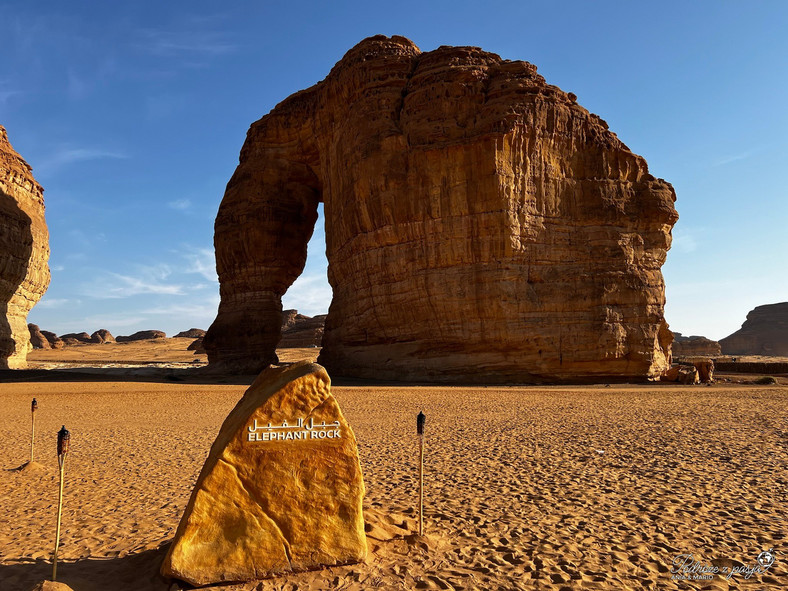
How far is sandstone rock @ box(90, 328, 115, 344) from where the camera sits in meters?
114

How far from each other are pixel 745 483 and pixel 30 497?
12.0 meters

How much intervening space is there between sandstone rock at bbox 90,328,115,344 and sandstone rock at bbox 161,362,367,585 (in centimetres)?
12720

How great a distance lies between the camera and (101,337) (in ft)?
375

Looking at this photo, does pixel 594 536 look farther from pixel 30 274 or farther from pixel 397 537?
pixel 30 274

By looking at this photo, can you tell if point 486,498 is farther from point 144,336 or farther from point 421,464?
point 144,336

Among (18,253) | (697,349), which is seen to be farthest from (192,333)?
(697,349)

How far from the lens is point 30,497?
811cm

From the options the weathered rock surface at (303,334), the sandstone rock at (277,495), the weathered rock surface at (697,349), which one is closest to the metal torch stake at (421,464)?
the sandstone rock at (277,495)

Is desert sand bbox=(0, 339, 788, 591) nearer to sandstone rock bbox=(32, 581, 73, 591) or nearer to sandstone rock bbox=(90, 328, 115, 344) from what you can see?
sandstone rock bbox=(32, 581, 73, 591)

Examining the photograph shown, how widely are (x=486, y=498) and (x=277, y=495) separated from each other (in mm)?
3934

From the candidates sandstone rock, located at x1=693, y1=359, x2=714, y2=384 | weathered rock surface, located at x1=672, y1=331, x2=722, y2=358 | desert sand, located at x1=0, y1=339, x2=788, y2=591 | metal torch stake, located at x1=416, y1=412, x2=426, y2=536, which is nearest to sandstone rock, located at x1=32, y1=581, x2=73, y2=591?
desert sand, located at x1=0, y1=339, x2=788, y2=591

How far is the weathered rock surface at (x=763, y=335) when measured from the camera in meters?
104

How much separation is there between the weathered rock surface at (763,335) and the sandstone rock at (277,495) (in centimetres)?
12479

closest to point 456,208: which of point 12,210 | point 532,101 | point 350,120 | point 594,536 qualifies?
point 532,101
